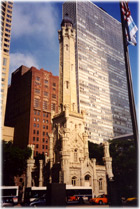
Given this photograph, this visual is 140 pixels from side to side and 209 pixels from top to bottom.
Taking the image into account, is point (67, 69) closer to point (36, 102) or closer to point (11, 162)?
point (11, 162)

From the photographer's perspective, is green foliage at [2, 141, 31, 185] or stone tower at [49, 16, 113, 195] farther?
green foliage at [2, 141, 31, 185]

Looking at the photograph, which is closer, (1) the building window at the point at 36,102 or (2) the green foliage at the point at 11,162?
(2) the green foliage at the point at 11,162

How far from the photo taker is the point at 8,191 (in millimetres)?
39094

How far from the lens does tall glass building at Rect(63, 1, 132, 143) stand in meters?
104

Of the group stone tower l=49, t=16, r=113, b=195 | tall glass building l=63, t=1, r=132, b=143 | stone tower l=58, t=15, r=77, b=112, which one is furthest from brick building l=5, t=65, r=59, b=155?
stone tower l=58, t=15, r=77, b=112

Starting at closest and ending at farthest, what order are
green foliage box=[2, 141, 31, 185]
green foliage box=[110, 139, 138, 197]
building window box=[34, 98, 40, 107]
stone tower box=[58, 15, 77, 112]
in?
green foliage box=[110, 139, 138, 197] → stone tower box=[58, 15, 77, 112] → green foliage box=[2, 141, 31, 185] → building window box=[34, 98, 40, 107]

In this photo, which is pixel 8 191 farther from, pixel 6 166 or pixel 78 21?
pixel 78 21

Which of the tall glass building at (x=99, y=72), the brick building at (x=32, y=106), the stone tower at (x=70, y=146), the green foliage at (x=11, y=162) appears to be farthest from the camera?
the tall glass building at (x=99, y=72)

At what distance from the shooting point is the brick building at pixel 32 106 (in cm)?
9469

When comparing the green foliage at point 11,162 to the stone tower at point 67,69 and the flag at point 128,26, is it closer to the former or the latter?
the stone tower at point 67,69

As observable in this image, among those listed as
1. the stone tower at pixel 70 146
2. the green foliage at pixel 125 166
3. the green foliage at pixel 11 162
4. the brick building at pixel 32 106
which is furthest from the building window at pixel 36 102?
the green foliage at pixel 125 166

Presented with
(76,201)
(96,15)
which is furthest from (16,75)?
(76,201)

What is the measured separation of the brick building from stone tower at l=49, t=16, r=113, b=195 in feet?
143

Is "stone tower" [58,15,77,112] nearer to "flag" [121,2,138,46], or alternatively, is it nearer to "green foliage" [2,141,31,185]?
"green foliage" [2,141,31,185]
